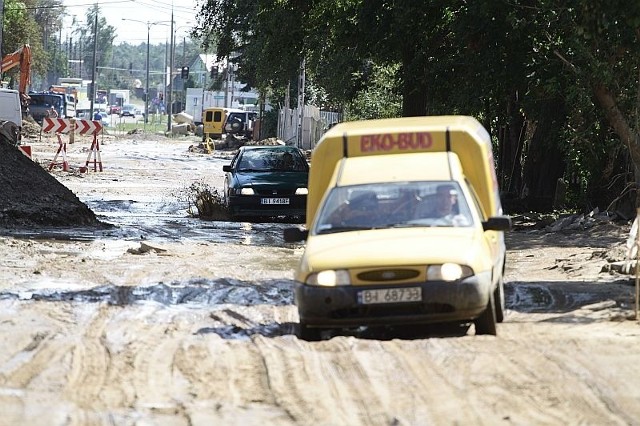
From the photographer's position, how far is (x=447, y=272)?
10352 mm

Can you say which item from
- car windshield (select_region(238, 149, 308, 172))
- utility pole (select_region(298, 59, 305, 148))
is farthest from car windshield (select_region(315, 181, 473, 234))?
utility pole (select_region(298, 59, 305, 148))

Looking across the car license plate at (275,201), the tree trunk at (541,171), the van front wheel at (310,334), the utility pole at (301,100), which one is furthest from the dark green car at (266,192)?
the utility pole at (301,100)

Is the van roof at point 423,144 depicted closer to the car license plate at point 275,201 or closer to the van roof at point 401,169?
the van roof at point 401,169

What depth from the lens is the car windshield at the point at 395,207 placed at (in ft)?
37.1

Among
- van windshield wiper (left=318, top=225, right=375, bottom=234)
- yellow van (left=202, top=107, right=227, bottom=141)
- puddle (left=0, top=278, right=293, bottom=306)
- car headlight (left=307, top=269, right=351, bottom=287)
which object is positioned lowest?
yellow van (left=202, top=107, right=227, bottom=141)

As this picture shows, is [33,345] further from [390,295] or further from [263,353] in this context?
[390,295]

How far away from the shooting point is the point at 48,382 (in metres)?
8.50

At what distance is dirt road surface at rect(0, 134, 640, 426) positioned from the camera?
7699mm

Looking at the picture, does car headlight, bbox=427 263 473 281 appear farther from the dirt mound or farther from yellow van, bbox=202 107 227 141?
yellow van, bbox=202 107 227 141

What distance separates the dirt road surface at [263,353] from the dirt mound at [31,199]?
178 inches

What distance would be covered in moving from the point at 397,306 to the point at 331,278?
574 millimetres

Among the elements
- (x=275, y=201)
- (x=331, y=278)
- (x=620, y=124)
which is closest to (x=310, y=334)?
(x=331, y=278)

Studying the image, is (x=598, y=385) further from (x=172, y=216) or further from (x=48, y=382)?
(x=172, y=216)

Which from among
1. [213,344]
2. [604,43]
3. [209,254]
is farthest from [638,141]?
[213,344]
